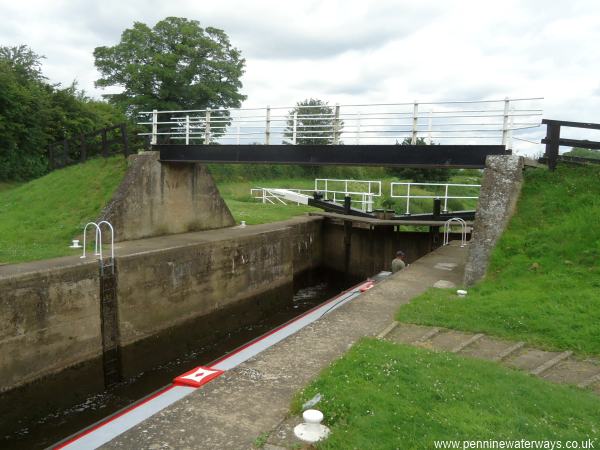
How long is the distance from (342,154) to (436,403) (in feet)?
27.3

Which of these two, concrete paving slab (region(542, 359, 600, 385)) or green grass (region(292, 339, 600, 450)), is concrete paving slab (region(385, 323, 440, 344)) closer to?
green grass (region(292, 339, 600, 450))

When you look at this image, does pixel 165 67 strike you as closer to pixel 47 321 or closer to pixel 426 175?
pixel 426 175

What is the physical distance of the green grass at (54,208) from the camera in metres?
11.2

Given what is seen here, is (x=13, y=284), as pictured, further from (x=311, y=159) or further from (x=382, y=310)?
(x=311, y=159)

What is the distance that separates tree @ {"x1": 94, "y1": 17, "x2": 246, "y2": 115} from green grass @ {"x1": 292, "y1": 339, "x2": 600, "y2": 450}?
29.1 metres

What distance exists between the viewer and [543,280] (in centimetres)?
815

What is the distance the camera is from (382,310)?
7.90m

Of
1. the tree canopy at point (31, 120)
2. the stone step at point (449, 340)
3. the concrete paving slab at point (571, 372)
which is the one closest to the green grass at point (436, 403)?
the concrete paving slab at point (571, 372)

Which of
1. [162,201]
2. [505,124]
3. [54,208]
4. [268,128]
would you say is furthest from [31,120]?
[505,124]

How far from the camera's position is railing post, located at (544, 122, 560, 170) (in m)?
10.0

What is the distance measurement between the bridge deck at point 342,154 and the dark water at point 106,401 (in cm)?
491

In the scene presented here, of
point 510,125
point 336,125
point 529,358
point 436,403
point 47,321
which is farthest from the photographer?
point 336,125

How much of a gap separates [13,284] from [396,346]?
21.2ft

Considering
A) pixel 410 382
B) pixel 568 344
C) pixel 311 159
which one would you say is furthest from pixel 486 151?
pixel 410 382
